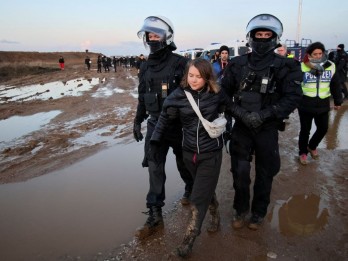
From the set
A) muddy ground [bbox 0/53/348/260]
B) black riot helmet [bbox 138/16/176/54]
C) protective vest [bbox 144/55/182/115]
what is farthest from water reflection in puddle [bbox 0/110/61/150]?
black riot helmet [bbox 138/16/176/54]

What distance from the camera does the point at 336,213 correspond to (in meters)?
3.72

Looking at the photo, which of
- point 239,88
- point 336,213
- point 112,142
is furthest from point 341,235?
point 112,142

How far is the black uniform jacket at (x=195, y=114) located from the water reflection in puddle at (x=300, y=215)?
127 cm

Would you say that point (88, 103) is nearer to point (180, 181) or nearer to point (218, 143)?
point (180, 181)

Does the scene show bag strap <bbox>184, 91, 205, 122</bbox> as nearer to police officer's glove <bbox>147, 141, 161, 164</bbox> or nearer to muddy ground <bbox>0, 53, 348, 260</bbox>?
police officer's glove <bbox>147, 141, 161, 164</bbox>

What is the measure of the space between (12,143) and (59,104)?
17.4ft

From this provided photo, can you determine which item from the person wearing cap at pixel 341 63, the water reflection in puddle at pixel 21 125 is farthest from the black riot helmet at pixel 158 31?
the person wearing cap at pixel 341 63

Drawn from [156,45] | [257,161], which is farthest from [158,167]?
[156,45]

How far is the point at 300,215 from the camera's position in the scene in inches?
148

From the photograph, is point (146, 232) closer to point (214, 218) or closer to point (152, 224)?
point (152, 224)

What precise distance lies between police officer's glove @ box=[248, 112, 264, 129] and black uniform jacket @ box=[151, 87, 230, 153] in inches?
12.3

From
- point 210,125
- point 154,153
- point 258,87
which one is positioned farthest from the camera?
point 154,153

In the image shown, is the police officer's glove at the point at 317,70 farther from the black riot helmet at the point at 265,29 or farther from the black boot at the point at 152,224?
the black boot at the point at 152,224

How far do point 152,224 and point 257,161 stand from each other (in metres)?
1.28
